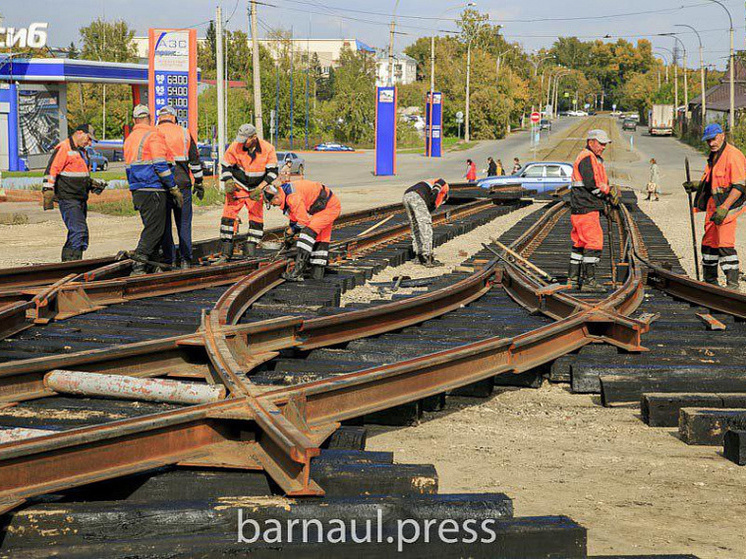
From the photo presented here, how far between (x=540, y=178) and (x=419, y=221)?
18.0m

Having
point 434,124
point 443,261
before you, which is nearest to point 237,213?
point 443,261

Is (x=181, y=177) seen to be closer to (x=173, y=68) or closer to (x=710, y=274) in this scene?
(x=710, y=274)

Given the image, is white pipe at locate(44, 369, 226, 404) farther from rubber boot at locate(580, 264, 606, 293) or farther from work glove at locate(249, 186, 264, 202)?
work glove at locate(249, 186, 264, 202)

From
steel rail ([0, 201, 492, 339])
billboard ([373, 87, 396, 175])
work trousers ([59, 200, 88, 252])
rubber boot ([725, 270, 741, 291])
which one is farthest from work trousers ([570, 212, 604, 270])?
billboard ([373, 87, 396, 175])

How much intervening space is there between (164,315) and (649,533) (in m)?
5.20

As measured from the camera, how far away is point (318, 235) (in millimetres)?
10570

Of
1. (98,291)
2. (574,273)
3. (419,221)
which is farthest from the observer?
(419,221)

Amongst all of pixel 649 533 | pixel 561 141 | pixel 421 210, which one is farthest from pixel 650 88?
pixel 649 533

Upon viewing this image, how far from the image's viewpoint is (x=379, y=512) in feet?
12.1

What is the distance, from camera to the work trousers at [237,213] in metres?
12.2

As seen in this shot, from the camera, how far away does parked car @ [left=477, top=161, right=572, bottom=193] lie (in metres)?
30.1

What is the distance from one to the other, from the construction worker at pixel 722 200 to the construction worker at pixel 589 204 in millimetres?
1022

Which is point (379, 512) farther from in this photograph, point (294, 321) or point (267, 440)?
point (294, 321)

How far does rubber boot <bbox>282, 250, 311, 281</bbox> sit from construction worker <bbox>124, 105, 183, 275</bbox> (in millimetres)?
1506
